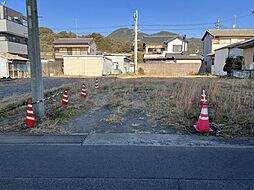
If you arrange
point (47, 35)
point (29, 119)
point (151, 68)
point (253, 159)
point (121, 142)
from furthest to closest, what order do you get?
point (47, 35) < point (151, 68) < point (29, 119) < point (121, 142) < point (253, 159)

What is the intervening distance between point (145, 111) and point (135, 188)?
4.54 m

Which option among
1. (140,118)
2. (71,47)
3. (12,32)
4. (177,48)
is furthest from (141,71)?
(140,118)

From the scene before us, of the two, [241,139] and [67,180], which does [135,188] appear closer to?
[67,180]

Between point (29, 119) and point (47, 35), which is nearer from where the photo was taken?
point (29, 119)

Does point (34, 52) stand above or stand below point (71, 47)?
below

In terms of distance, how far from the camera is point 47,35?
64.6m

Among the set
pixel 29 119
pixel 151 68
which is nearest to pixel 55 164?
pixel 29 119

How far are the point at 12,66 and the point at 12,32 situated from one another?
638 centimetres

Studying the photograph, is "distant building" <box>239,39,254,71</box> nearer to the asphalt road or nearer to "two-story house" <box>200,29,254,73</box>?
"two-story house" <box>200,29,254,73</box>


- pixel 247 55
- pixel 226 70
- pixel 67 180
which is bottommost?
pixel 67 180

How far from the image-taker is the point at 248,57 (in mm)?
21594

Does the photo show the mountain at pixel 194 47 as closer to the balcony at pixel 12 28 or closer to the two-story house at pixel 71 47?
the two-story house at pixel 71 47

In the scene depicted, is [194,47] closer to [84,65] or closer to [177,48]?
[177,48]

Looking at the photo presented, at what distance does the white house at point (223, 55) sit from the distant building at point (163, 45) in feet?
75.0
